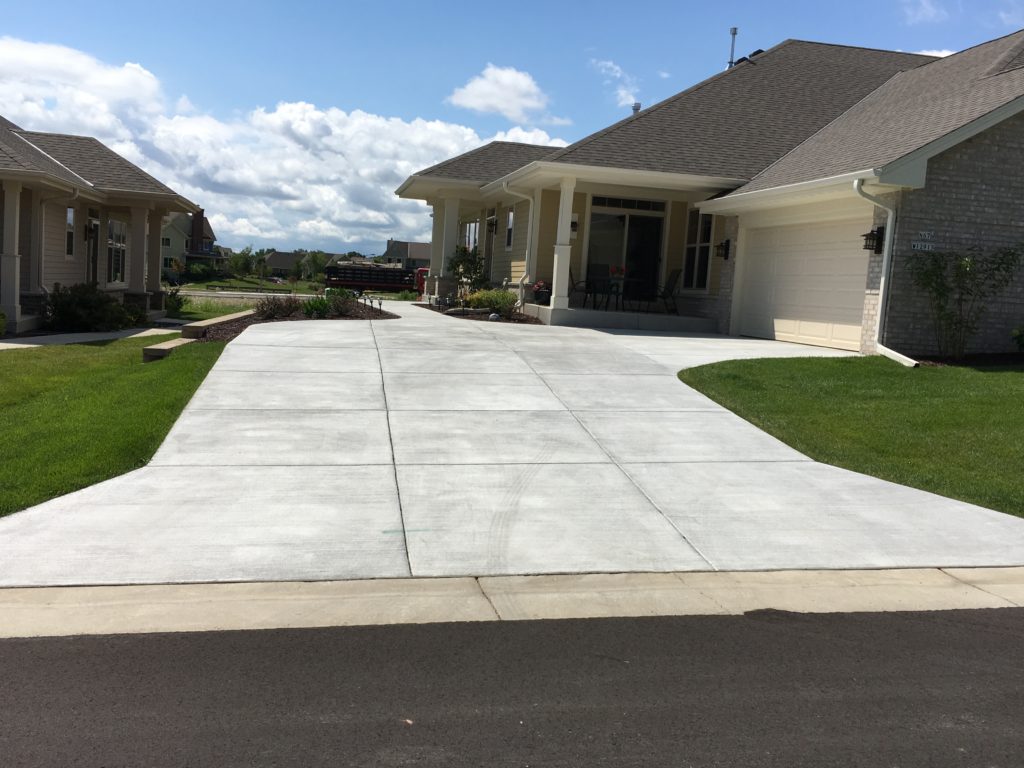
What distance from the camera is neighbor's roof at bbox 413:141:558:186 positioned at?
24.5m

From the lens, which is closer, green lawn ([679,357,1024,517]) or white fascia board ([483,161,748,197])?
green lawn ([679,357,1024,517])

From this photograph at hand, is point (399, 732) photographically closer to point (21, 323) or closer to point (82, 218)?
point (21, 323)

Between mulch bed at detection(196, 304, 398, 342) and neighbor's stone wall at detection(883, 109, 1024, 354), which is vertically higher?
neighbor's stone wall at detection(883, 109, 1024, 354)

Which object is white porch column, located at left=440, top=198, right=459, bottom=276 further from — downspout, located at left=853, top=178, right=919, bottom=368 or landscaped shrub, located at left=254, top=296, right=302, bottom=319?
downspout, located at left=853, top=178, right=919, bottom=368

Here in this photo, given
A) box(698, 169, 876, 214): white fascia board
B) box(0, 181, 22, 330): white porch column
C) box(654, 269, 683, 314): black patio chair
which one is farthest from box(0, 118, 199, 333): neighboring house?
box(698, 169, 876, 214): white fascia board

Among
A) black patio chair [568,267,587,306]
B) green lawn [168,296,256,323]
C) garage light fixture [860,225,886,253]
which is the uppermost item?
garage light fixture [860,225,886,253]

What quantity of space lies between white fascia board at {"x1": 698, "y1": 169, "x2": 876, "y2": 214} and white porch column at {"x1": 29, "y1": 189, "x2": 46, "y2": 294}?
14.4 meters

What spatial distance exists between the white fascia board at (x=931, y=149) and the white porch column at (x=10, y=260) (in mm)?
15767

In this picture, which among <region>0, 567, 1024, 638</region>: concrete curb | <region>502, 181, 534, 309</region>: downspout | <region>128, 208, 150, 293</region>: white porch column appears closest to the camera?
<region>0, 567, 1024, 638</region>: concrete curb

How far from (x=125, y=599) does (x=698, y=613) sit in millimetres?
3258

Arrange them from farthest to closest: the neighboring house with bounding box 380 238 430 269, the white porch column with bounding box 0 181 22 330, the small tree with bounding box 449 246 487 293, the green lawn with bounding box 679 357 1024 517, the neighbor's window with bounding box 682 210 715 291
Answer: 1. the neighboring house with bounding box 380 238 430 269
2. the small tree with bounding box 449 246 487 293
3. the neighbor's window with bounding box 682 210 715 291
4. the white porch column with bounding box 0 181 22 330
5. the green lawn with bounding box 679 357 1024 517

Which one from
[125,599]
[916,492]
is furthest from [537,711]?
[916,492]

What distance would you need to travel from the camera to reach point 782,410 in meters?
10.4

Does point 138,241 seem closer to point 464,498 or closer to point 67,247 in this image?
point 67,247
